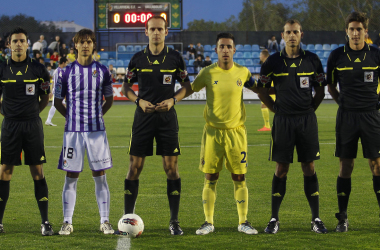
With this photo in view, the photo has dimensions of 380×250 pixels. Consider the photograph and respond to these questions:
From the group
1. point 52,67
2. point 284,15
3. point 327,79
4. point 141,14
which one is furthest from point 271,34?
point 327,79

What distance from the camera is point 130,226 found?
4.37 meters

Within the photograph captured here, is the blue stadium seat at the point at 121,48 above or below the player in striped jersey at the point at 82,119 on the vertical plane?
above

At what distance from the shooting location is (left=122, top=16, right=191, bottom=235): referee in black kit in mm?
4578

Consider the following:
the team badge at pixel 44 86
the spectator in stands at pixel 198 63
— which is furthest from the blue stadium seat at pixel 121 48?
the team badge at pixel 44 86

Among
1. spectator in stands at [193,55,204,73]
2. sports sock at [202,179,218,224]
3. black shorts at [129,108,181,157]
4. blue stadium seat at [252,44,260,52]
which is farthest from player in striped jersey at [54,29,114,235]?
blue stadium seat at [252,44,260,52]

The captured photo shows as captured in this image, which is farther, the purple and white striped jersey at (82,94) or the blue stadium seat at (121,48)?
the blue stadium seat at (121,48)

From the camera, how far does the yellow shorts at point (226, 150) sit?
4633 millimetres

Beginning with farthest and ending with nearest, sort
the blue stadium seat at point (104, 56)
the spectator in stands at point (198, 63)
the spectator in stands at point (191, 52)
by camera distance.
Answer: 1. the blue stadium seat at point (104, 56)
2. the spectator in stands at point (191, 52)
3. the spectator in stands at point (198, 63)

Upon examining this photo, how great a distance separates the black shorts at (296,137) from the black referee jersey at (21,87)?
2.27 meters

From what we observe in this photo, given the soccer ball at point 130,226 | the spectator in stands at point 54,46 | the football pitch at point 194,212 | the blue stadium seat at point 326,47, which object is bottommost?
the football pitch at point 194,212

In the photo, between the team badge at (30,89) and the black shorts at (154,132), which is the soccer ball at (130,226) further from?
the team badge at (30,89)

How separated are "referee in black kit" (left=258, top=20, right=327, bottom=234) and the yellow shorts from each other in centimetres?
33

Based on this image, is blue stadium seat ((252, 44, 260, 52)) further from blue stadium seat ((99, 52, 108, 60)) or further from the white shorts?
the white shorts

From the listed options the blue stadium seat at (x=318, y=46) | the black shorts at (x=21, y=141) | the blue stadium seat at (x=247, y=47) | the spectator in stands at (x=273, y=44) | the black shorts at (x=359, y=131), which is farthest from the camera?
the blue stadium seat at (x=318, y=46)
